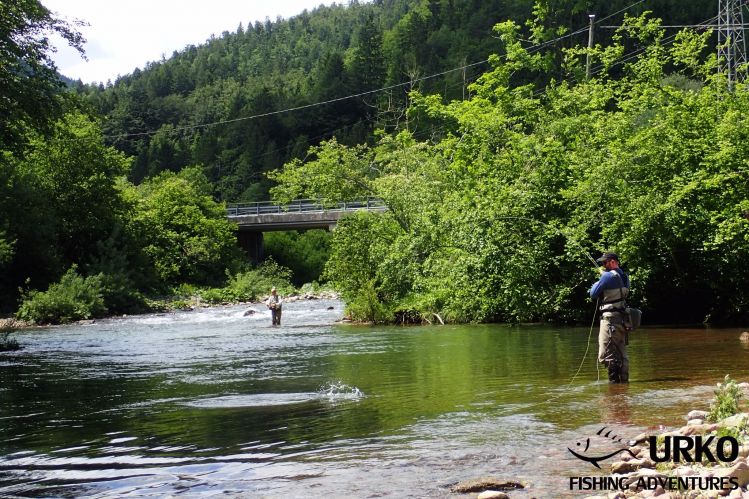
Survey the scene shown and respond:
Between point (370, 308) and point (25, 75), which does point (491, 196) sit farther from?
point (25, 75)

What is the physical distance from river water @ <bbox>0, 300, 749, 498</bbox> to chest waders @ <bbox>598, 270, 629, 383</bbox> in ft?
1.01

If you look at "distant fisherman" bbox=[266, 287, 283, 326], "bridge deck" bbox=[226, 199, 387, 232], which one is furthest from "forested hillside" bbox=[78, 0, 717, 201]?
"distant fisherman" bbox=[266, 287, 283, 326]

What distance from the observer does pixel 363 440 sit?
9.55 meters

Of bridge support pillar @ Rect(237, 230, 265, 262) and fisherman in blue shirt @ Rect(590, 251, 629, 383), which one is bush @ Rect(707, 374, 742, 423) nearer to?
fisherman in blue shirt @ Rect(590, 251, 629, 383)

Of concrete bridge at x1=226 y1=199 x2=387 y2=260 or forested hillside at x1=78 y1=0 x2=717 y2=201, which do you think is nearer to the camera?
concrete bridge at x1=226 y1=199 x2=387 y2=260

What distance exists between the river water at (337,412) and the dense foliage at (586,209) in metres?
2.34

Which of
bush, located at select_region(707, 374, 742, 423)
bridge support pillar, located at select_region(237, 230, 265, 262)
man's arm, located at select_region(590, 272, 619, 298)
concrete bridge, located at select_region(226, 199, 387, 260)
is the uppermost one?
concrete bridge, located at select_region(226, 199, 387, 260)

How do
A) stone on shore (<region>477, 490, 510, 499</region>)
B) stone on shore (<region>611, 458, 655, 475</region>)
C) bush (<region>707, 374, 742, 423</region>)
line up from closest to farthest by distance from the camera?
stone on shore (<region>477, 490, 510, 499</region>) < stone on shore (<region>611, 458, 655, 475</region>) < bush (<region>707, 374, 742, 423</region>)

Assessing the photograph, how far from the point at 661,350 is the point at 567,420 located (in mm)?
8050

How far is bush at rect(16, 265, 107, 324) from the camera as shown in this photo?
37.8 metres

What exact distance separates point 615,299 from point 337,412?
4.34 meters

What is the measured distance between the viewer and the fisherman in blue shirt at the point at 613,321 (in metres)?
12.7

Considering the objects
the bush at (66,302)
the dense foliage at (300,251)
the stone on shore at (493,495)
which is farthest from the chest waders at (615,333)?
the dense foliage at (300,251)

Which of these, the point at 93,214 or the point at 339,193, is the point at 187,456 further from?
the point at 93,214
